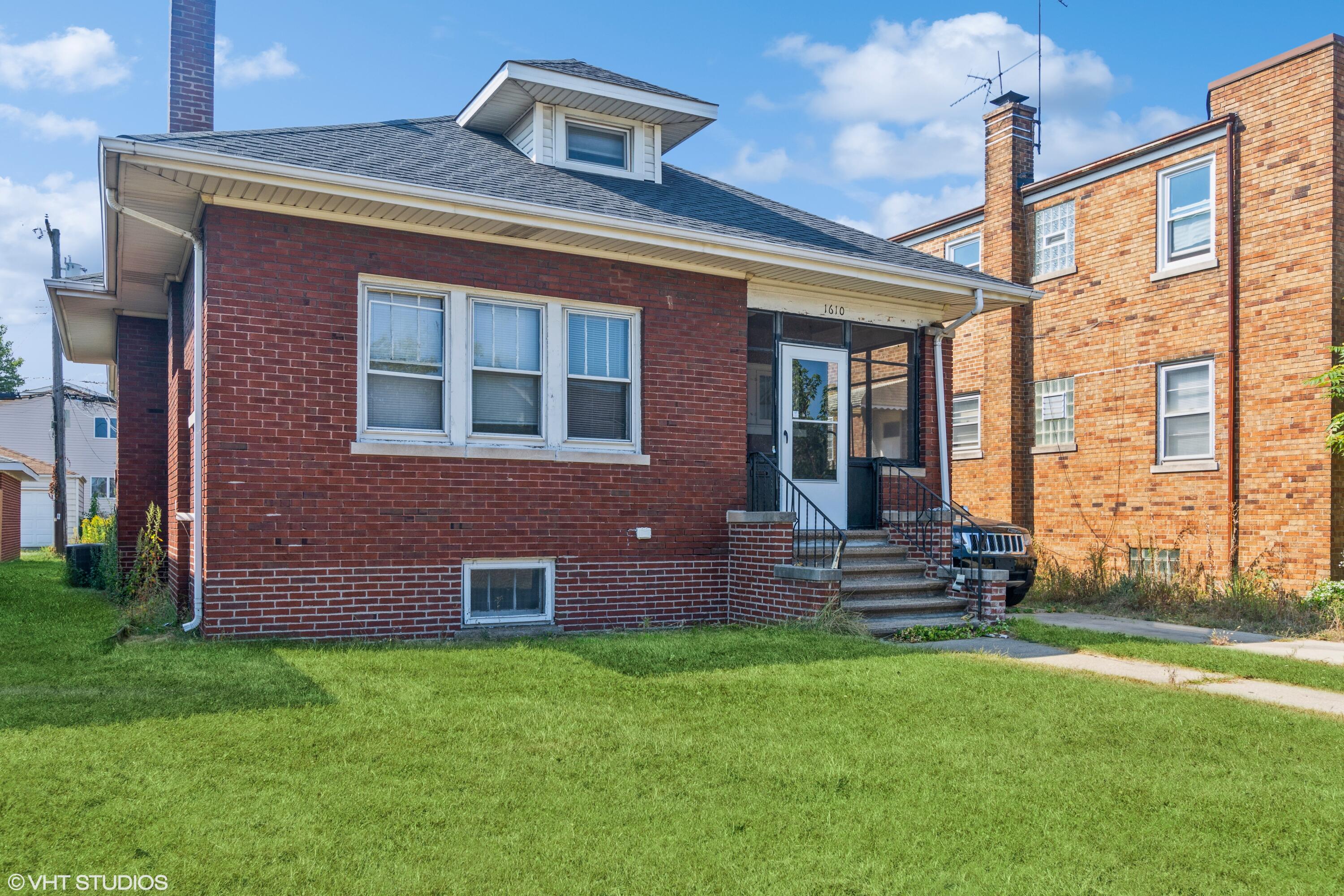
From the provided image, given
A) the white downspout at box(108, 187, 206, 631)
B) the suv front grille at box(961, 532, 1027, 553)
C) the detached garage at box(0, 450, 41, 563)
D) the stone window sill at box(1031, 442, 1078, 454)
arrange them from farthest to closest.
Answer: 1. the detached garage at box(0, 450, 41, 563)
2. the stone window sill at box(1031, 442, 1078, 454)
3. the suv front grille at box(961, 532, 1027, 553)
4. the white downspout at box(108, 187, 206, 631)

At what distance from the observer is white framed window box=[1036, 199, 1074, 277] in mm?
16672

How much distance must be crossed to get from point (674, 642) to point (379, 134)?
598 cm

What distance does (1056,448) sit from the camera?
16.5 metres

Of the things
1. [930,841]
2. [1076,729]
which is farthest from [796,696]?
[930,841]

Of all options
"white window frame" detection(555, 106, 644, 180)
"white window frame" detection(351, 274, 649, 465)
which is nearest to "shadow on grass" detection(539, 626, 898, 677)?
"white window frame" detection(351, 274, 649, 465)

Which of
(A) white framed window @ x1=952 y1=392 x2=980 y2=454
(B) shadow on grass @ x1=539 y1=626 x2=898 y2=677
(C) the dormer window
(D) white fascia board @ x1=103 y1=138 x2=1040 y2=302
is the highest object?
(C) the dormer window

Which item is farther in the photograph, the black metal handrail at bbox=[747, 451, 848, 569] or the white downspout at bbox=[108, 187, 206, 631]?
the black metal handrail at bbox=[747, 451, 848, 569]

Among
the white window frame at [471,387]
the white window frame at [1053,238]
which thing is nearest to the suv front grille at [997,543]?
the white window frame at [471,387]

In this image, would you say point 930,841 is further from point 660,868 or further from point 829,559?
point 829,559

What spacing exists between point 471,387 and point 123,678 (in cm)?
387

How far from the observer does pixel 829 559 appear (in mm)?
10078

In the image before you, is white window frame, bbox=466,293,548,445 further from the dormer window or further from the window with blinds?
the dormer window

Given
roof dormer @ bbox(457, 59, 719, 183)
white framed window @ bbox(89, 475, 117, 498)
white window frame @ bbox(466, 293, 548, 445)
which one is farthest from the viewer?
white framed window @ bbox(89, 475, 117, 498)

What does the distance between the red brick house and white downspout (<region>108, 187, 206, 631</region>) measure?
6cm
